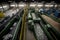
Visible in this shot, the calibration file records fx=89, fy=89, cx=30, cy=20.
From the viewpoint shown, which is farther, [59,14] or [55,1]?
[55,1]

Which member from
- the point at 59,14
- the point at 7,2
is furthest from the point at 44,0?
the point at 59,14

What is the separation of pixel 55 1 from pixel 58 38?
6655 millimetres

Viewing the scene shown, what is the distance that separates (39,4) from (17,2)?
6.88ft

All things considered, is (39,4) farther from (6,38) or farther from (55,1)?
(6,38)

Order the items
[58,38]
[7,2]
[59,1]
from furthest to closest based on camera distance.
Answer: [7,2], [59,1], [58,38]

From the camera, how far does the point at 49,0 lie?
27.0 feet

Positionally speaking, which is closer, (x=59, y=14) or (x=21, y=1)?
(x=59, y=14)

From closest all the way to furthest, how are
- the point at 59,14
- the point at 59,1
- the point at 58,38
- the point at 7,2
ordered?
the point at 58,38
the point at 59,14
the point at 59,1
the point at 7,2

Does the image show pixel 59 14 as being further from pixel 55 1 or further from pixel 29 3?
pixel 29 3

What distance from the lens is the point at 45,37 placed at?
1952 mm

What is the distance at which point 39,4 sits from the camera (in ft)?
28.0

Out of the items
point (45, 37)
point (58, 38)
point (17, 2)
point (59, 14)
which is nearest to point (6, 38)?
point (45, 37)

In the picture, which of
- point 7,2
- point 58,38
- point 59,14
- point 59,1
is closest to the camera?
point 58,38

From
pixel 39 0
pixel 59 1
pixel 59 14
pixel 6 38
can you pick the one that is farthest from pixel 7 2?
pixel 6 38
